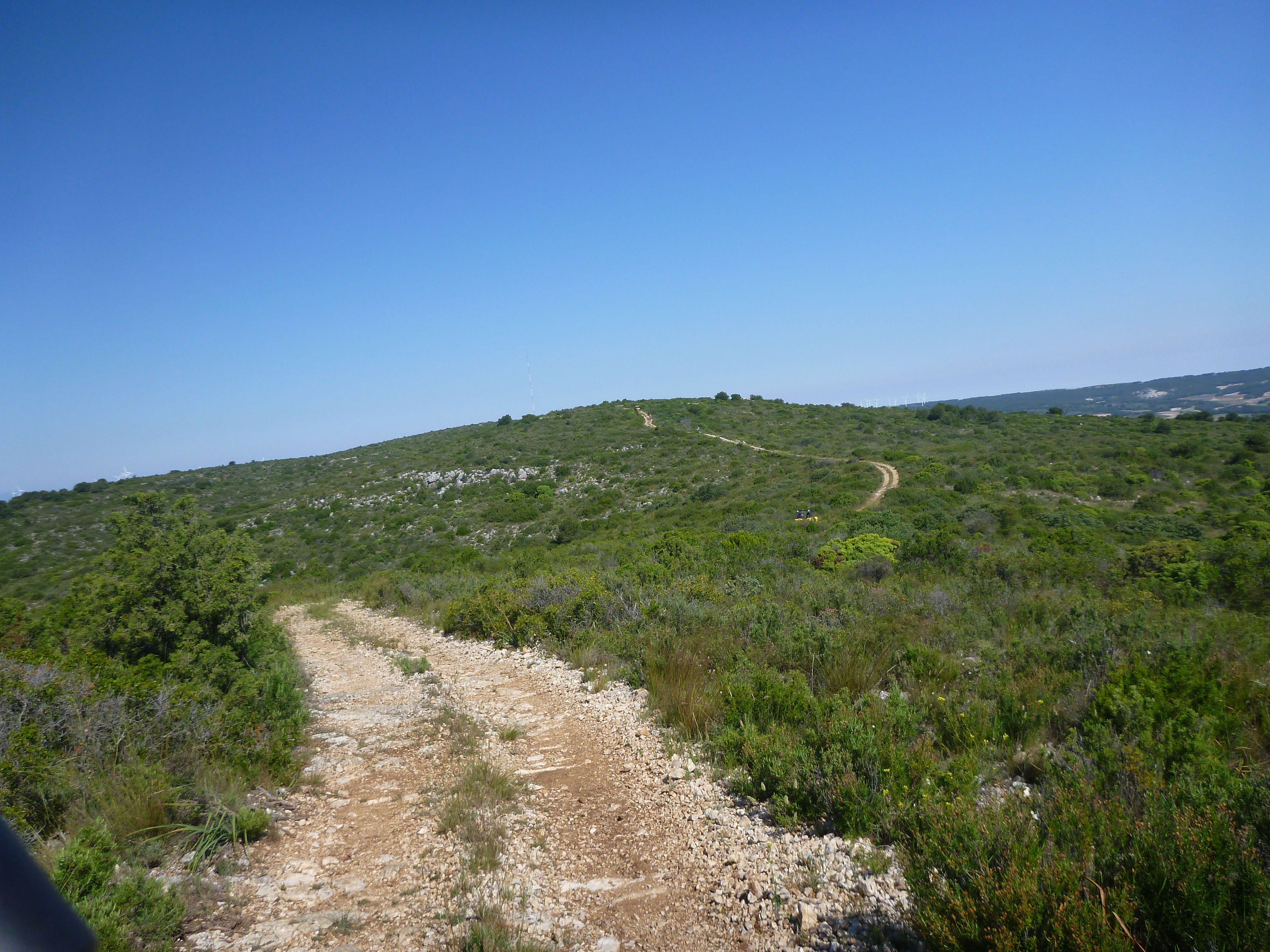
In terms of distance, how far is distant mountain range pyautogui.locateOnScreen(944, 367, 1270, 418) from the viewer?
6284cm

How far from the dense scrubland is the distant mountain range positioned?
55.3 metres

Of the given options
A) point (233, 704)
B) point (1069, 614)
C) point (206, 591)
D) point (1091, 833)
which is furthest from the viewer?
point (1069, 614)

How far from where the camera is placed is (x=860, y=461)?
33781 millimetres

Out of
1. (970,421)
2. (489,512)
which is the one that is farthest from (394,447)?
(970,421)

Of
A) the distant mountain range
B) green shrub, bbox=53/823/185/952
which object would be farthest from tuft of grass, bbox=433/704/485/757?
the distant mountain range

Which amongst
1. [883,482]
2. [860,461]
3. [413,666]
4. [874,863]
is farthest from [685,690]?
Result: [860,461]

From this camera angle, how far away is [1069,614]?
24.1 ft

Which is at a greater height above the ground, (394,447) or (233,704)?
(394,447)

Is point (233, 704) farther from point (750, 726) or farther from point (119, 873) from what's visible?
point (750, 726)

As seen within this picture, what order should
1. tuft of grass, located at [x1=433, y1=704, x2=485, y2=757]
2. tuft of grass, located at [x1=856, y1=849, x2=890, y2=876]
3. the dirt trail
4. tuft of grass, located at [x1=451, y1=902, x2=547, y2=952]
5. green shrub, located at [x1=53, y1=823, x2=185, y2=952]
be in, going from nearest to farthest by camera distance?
1. green shrub, located at [x1=53, y1=823, x2=185, y2=952]
2. tuft of grass, located at [x1=451, y1=902, x2=547, y2=952]
3. tuft of grass, located at [x1=856, y1=849, x2=890, y2=876]
4. tuft of grass, located at [x1=433, y1=704, x2=485, y2=757]
5. the dirt trail

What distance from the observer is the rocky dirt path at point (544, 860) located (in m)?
3.37

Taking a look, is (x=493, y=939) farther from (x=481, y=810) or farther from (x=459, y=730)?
(x=459, y=730)

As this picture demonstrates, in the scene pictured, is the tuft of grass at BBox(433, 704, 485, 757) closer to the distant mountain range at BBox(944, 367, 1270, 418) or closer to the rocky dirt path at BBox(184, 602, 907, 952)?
the rocky dirt path at BBox(184, 602, 907, 952)

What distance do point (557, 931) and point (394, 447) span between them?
63975 millimetres
